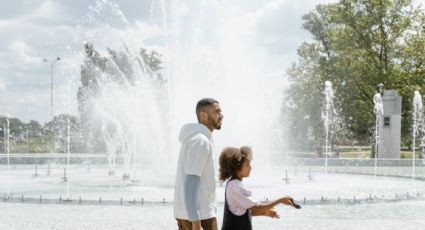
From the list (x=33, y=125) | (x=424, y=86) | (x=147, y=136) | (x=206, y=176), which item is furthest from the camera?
(x=33, y=125)

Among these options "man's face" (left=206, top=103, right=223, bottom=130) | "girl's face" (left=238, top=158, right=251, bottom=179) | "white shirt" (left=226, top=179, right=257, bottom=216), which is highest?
"man's face" (left=206, top=103, right=223, bottom=130)

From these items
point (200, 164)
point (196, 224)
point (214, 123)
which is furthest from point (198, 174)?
point (214, 123)

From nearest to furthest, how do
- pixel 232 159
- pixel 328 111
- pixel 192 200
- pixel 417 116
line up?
1. pixel 192 200
2. pixel 232 159
3. pixel 417 116
4. pixel 328 111

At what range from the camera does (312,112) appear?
4934 centimetres

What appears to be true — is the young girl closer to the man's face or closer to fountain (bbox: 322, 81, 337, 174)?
the man's face

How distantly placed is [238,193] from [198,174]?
57 cm

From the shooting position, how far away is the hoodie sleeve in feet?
14.6

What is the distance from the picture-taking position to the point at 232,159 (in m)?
4.87

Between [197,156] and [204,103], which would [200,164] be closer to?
[197,156]

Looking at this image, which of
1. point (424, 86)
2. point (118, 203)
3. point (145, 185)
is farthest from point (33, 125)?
point (118, 203)

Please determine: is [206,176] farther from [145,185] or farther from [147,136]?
[147,136]

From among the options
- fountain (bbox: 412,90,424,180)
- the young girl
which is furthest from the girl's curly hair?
fountain (bbox: 412,90,424,180)

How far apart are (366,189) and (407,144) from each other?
32.0 m

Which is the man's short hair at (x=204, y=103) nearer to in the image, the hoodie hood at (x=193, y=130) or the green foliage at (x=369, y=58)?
the hoodie hood at (x=193, y=130)
